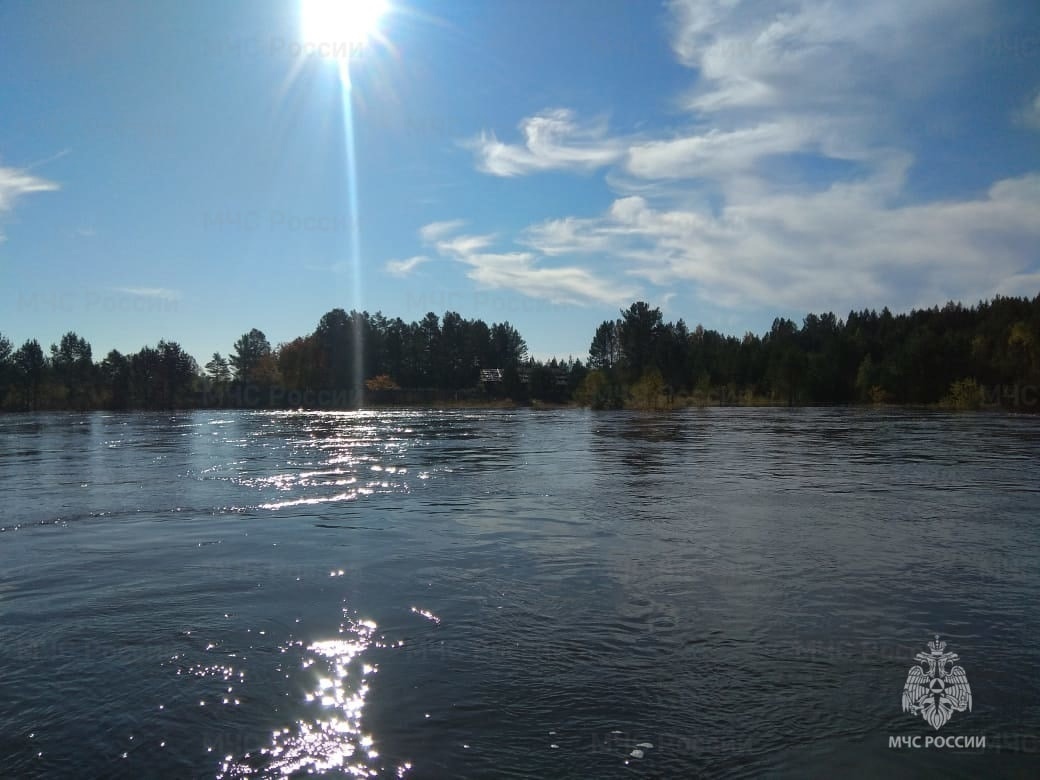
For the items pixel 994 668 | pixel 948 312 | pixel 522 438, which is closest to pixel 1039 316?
pixel 948 312

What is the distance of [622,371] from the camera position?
138875mm

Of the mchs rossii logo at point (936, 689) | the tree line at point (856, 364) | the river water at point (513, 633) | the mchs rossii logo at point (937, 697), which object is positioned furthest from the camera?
the tree line at point (856, 364)

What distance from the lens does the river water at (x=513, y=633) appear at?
4816 millimetres

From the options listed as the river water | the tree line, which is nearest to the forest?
the tree line

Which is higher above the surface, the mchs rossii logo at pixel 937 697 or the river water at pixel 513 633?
the river water at pixel 513 633

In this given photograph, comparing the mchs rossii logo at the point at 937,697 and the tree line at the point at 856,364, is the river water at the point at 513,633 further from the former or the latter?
the tree line at the point at 856,364

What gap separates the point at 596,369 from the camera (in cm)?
13600

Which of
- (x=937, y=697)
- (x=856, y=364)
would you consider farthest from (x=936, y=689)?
(x=856, y=364)

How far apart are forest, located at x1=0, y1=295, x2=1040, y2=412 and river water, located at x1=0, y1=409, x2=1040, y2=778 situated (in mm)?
84731

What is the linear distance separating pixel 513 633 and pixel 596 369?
426ft

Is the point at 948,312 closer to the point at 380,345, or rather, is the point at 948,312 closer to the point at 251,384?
the point at 380,345

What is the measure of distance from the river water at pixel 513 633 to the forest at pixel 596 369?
278 ft

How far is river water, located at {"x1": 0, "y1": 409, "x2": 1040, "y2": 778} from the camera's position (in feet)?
15.8

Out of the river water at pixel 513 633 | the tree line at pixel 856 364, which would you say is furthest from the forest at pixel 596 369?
the river water at pixel 513 633
